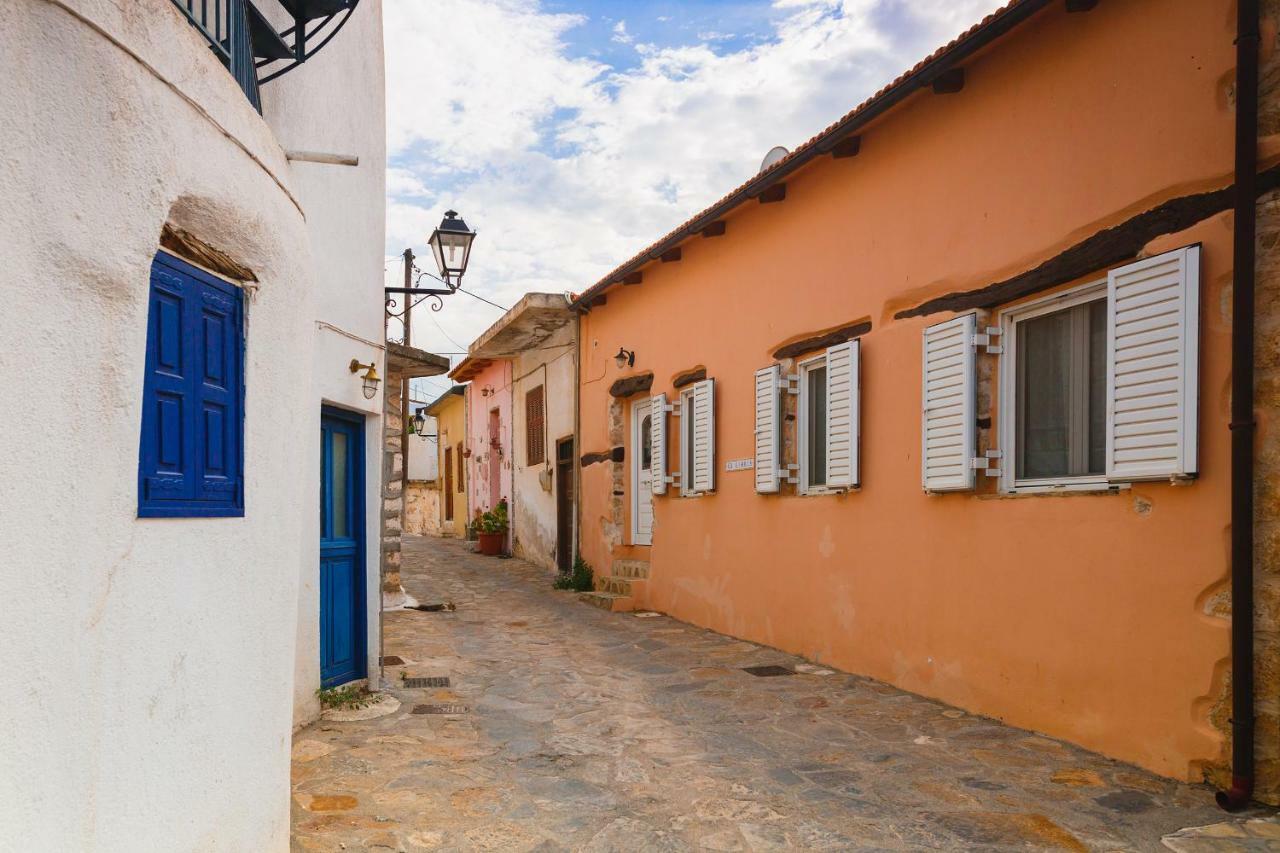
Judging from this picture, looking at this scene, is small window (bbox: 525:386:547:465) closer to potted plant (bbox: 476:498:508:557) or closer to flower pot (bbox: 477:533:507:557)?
potted plant (bbox: 476:498:508:557)

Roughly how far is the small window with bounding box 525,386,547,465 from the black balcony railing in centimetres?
990

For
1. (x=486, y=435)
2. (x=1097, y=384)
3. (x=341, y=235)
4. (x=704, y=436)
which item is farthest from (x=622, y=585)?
(x=486, y=435)

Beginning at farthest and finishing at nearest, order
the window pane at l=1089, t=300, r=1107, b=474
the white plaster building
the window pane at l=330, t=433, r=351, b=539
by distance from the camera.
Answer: the window pane at l=330, t=433, r=351, b=539, the window pane at l=1089, t=300, r=1107, b=474, the white plaster building

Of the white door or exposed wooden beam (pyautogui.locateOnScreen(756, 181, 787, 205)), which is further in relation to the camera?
the white door

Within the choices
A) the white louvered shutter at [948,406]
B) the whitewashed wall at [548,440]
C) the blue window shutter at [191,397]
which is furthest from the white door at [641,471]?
the blue window shutter at [191,397]

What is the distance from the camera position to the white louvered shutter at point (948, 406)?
5.96 m

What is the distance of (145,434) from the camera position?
2822mm

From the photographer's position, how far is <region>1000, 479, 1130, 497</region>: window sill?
5.03 metres

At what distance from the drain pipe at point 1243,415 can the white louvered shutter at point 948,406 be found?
5.82 ft

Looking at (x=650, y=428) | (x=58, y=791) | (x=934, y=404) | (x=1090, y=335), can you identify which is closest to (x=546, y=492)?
(x=650, y=428)

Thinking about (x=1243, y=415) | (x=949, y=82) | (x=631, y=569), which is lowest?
(x=631, y=569)

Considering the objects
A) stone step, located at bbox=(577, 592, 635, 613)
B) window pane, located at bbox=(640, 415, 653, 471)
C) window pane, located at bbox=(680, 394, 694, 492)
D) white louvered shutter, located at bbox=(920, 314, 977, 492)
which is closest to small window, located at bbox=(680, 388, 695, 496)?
window pane, located at bbox=(680, 394, 694, 492)

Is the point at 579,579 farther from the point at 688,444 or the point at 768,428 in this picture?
the point at 768,428

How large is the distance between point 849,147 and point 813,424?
2.29 m
